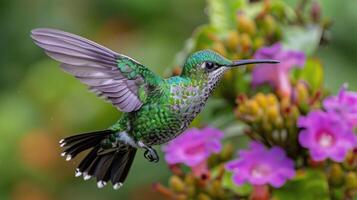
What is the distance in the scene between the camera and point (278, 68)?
2.33 meters

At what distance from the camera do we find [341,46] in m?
3.85

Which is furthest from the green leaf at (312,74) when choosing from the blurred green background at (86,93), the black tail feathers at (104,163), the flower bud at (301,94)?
the blurred green background at (86,93)

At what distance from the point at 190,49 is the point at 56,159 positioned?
1.27m

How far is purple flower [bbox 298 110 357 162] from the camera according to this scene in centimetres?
206

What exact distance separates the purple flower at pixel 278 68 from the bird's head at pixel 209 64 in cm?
73

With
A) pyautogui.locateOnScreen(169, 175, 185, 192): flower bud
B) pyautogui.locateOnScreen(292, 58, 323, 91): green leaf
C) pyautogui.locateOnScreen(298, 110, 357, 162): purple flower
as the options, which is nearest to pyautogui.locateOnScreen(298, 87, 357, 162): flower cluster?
pyautogui.locateOnScreen(298, 110, 357, 162): purple flower

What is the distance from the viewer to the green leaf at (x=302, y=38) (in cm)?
242

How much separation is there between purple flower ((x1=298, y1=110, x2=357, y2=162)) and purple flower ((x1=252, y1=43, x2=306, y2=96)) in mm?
162

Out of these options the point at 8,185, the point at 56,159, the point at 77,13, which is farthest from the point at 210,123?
the point at 77,13

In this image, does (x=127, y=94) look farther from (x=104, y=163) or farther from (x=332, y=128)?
(x=332, y=128)

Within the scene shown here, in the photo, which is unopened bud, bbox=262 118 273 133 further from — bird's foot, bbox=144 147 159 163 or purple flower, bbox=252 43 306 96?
bird's foot, bbox=144 147 159 163

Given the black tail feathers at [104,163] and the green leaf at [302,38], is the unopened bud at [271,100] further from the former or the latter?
the black tail feathers at [104,163]

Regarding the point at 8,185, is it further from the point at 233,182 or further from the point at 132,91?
the point at 132,91

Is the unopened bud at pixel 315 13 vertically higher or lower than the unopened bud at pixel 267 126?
higher
